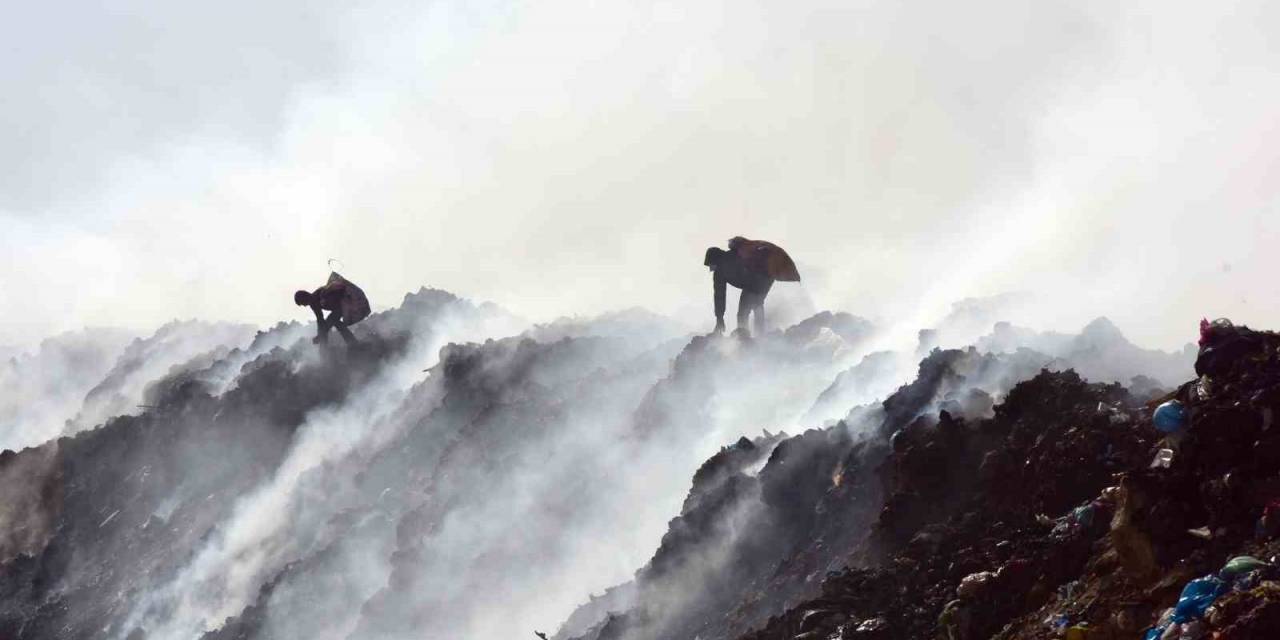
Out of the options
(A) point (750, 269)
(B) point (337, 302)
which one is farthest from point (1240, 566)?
(B) point (337, 302)

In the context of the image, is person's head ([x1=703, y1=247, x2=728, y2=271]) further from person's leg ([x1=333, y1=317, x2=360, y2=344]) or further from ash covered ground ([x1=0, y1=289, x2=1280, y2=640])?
person's leg ([x1=333, y1=317, x2=360, y2=344])

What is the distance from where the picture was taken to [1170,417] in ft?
45.8

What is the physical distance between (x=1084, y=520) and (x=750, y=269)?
16.2 m

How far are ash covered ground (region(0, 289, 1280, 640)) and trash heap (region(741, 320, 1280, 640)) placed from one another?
4cm

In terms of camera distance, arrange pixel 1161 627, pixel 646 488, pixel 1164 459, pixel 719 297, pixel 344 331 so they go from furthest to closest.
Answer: pixel 344 331 → pixel 719 297 → pixel 646 488 → pixel 1164 459 → pixel 1161 627

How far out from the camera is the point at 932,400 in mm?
19797

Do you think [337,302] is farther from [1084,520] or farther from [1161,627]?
[1161,627]

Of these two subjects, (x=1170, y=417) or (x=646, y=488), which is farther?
(x=646, y=488)

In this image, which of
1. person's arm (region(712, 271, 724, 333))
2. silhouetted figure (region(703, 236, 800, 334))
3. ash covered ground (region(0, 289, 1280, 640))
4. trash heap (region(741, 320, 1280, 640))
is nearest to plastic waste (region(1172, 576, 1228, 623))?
trash heap (region(741, 320, 1280, 640))

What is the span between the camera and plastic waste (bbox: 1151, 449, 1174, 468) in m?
13.5

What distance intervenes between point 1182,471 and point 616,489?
16.0 m

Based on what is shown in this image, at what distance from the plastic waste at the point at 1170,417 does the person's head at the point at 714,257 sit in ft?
53.9

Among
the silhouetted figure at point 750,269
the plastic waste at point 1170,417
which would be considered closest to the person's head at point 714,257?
the silhouetted figure at point 750,269

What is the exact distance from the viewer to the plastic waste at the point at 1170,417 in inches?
547
